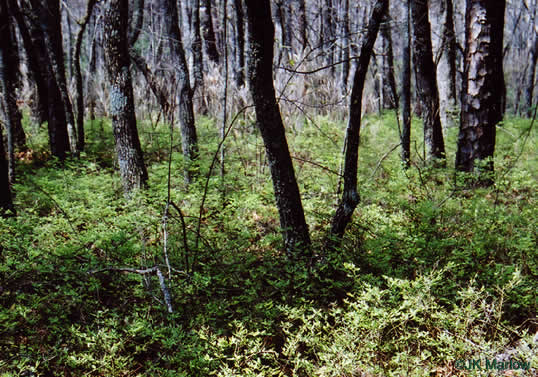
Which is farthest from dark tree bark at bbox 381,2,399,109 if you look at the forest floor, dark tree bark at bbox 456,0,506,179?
the forest floor

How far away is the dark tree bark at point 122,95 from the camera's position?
4.97 m

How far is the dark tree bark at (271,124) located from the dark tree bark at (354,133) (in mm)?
339

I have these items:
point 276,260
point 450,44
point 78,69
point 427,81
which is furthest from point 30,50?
point 450,44

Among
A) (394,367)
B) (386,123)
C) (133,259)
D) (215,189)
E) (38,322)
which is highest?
(386,123)

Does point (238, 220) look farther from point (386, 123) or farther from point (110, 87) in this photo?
point (386, 123)

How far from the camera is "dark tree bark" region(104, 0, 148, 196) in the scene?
196 inches

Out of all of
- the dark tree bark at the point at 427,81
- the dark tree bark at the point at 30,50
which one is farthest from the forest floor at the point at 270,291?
the dark tree bark at the point at 30,50

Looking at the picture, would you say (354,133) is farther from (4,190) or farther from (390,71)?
(390,71)

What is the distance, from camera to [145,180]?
17.4 feet

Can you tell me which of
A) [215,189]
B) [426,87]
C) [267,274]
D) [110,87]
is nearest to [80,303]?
[267,274]

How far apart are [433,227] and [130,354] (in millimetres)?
2811

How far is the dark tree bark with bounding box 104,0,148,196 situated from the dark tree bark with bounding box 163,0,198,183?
35.0 inches

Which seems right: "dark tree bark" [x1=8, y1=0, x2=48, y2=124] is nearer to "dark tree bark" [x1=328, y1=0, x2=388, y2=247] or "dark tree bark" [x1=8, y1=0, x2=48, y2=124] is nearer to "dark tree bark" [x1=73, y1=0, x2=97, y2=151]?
"dark tree bark" [x1=73, y1=0, x2=97, y2=151]

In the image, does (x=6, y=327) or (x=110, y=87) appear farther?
(x=110, y=87)
